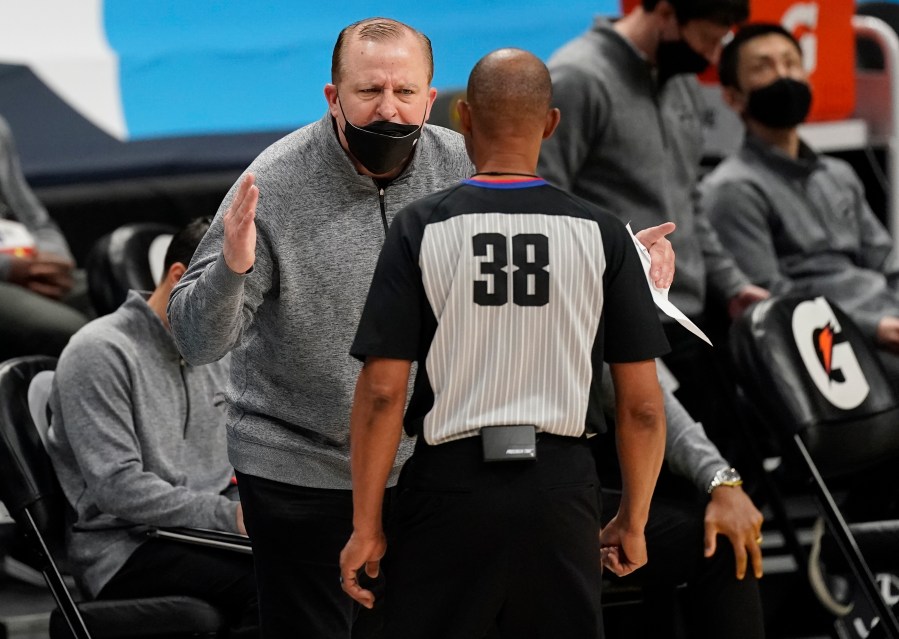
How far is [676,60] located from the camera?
135 inches

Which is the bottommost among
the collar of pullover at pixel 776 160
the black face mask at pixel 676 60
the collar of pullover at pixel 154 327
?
the collar of pullover at pixel 776 160

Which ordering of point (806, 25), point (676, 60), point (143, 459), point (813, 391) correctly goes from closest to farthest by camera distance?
point (143, 459)
point (813, 391)
point (676, 60)
point (806, 25)

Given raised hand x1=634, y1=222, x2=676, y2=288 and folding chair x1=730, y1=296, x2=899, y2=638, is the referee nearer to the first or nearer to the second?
raised hand x1=634, y1=222, x2=676, y2=288

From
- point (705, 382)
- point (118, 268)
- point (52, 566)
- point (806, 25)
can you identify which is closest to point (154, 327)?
point (52, 566)

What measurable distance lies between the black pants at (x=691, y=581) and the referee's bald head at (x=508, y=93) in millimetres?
1234

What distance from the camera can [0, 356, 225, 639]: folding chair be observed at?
8.66 feet

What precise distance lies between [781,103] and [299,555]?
2564mm

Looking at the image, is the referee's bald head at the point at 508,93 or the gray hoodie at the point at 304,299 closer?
the referee's bald head at the point at 508,93

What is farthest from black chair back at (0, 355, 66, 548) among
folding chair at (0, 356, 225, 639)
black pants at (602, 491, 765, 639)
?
black pants at (602, 491, 765, 639)

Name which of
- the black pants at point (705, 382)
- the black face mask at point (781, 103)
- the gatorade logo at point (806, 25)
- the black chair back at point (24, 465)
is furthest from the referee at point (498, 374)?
the gatorade logo at point (806, 25)

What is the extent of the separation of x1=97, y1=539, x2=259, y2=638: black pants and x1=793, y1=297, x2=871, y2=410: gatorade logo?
1.42 m

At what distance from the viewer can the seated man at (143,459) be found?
8.92 ft

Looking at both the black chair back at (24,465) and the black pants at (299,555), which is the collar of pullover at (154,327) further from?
the black pants at (299,555)

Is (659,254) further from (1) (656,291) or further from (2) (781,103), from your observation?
(2) (781,103)
